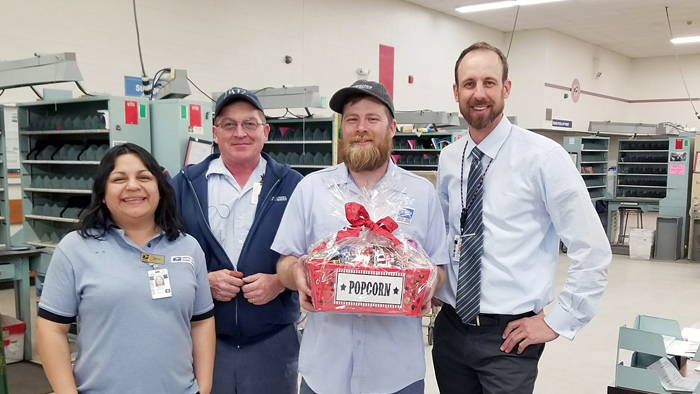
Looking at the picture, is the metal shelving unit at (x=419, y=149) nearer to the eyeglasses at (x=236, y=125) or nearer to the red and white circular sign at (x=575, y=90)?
the eyeglasses at (x=236, y=125)

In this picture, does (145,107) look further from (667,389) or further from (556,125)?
(556,125)

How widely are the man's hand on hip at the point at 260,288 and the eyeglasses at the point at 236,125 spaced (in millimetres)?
571

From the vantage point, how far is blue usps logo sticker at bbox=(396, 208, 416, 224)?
1795 mm

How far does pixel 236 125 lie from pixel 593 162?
10.4m

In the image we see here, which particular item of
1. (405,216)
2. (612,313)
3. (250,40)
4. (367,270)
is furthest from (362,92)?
(250,40)

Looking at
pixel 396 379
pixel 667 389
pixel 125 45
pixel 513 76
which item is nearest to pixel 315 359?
pixel 396 379

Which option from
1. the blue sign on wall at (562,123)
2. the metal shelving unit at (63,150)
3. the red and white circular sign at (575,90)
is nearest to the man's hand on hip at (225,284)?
the metal shelving unit at (63,150)

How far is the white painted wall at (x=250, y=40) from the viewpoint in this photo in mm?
7297

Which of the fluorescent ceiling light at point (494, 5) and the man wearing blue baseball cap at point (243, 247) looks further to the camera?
the fluorescent ceiling light at point (494, 5)

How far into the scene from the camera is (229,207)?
221cm

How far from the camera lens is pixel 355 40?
1132 cm

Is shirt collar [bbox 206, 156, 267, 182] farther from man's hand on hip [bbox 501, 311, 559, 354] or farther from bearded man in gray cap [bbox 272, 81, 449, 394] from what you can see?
man's hand on hip [bbox 501, 311, 559, 354]

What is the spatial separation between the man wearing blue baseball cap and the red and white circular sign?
1516 centimetres

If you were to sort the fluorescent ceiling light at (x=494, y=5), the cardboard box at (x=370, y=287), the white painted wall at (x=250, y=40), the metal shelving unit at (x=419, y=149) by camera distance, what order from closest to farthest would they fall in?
the cardboard box at (x=370, y=287) → the white painted wall at (x=250, y=40) → the metal shelving unit at (x=419, y=149) → the fluorescent ceiling light at (x=494, y=5)
